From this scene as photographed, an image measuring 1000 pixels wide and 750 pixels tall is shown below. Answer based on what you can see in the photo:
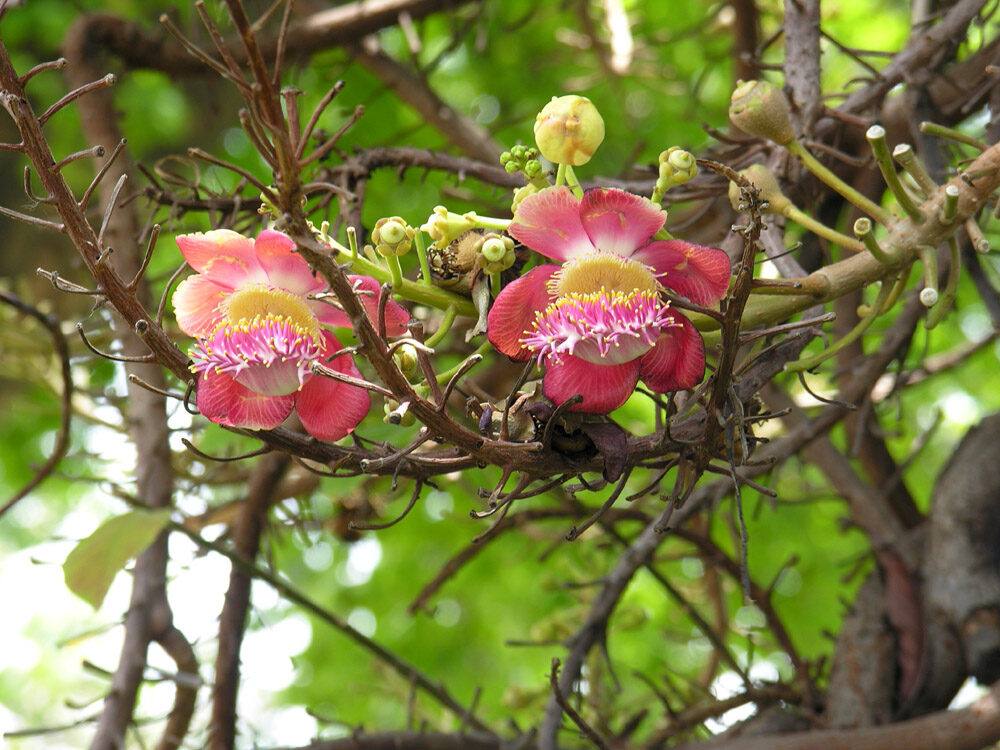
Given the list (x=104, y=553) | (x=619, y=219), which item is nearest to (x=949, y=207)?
(x=619, y=219)

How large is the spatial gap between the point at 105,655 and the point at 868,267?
5096 mm

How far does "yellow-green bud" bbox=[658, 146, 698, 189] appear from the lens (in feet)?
2.30

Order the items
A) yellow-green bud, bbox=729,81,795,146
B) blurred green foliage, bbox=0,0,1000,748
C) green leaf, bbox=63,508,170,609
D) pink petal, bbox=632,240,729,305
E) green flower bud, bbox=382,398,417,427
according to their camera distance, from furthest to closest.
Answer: blurred green foliage, bbox=0,0,1000,748
green leaf, bbox=63,508,170,609
yellow-green bud, bbox=729,81,795,146
pink petal, bbox=632,240,729,305
green flower bud, bbox=382,398,417,427

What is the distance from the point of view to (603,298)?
2.21ft

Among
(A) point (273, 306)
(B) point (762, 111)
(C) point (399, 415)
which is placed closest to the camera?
(C) point (399, 415)

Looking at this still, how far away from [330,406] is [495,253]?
167 millimetres

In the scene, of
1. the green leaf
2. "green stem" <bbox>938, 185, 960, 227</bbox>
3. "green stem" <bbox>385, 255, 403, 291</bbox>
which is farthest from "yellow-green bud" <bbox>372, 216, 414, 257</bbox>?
the green leaf

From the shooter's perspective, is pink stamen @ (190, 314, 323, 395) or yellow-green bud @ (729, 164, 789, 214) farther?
yellow-green bud @ (729, 164, 789, 214)

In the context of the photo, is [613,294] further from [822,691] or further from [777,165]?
[822,691]

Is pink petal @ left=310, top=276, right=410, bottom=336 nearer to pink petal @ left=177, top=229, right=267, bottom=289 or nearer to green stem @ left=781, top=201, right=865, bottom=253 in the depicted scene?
pink petal @ left=177, top=229, right=267, bottom=289

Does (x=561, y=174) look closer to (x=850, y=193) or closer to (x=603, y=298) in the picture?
(x=603, y=298)

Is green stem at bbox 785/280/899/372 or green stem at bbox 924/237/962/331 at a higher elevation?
green stem at bbox 924/237/962/331

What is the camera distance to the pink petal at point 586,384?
672mm

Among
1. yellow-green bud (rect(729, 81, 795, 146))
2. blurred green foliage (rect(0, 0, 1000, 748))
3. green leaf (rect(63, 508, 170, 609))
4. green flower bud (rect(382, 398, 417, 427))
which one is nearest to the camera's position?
green flower bud (rect(382, 398, 417, 427))
